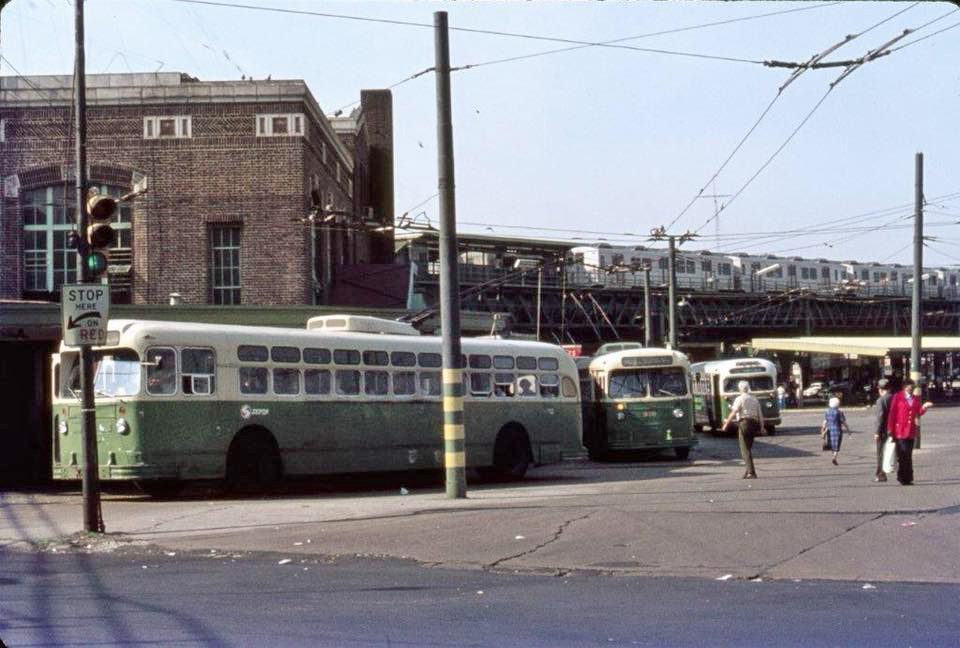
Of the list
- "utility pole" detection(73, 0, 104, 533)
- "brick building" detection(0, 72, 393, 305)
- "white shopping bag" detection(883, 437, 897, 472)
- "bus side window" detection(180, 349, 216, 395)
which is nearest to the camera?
"utility pole" detection(73, 0, 104, 533)

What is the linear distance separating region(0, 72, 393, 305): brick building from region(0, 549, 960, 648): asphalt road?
2212 cm

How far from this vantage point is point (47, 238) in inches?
1342

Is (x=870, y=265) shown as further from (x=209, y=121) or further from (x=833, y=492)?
(x=833, y=492)

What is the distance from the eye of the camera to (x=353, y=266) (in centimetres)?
4362

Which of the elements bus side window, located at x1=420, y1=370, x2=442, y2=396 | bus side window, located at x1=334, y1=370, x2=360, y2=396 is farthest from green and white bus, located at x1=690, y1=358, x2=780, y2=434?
bus side window, located at x1=334, y1=370, x2=360, y2=396

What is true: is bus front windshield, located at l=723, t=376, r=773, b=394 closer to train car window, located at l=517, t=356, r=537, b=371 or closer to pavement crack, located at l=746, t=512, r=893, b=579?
train car window, located at l=517, t=356, r=537, b=371

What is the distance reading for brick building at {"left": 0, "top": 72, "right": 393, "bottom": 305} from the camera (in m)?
34.0

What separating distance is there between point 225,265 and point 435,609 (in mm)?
26341

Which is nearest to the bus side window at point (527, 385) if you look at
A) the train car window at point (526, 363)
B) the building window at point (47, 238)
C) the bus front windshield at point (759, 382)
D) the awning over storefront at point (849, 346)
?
the train car window at point (526, 363)

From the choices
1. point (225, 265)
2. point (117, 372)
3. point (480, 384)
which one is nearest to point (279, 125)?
point (225, 265)

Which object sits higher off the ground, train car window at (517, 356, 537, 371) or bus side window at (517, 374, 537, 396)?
train car window at (517, 356, 537, 371)

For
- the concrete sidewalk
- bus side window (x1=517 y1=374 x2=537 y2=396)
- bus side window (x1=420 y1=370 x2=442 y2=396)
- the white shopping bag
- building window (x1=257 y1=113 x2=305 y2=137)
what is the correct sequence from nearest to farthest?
the concrete sidewalk
the white shopping bag
bus side window (x1=420 y1=370 x2=442 y2=396)
bus side window (x1=517 y1=374 x2=537 y2=396)
building window (x1=257 y1=113 x2=305 y2=137)

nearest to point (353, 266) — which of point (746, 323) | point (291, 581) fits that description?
point (291, 581)

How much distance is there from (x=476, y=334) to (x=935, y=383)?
47.9m
